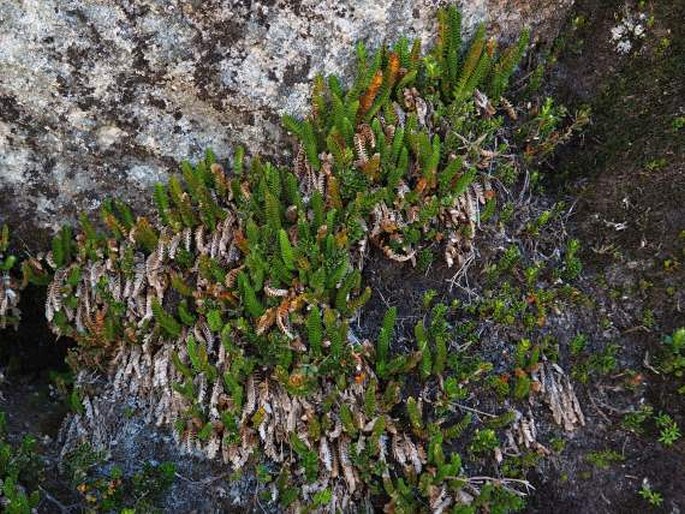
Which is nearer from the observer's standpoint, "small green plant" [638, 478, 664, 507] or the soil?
"small green plant" [638, 478, 664, 507]

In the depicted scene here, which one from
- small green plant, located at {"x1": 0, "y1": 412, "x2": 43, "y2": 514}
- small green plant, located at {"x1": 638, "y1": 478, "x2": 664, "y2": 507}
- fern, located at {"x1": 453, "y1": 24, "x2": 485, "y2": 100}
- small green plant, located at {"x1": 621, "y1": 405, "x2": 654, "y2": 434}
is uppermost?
fern, located at {"x1": 453, "y1": 24, "x2": 485, "y2": 100}

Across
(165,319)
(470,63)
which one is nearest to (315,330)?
(165,319)

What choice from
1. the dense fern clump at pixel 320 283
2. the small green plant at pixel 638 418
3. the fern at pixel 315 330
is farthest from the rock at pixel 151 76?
the small green plant at pixel 638 418

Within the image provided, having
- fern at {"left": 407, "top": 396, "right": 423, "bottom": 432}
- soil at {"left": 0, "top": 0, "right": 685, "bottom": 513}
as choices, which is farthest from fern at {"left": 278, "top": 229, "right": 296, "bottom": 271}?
fern at {"left": 407, "top": 396, "right": 423, "bottom": 432}

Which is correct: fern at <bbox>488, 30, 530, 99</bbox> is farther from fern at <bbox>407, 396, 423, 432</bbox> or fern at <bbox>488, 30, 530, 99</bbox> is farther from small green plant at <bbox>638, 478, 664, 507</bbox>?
small green plant at <bbox>638, 478, 664, 507</bbox>

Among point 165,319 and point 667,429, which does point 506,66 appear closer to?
point 667,429

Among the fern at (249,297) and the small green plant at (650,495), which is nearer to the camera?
the small green plant at (650,495)

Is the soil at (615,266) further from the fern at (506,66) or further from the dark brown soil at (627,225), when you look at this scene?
the fern at (506,66)
